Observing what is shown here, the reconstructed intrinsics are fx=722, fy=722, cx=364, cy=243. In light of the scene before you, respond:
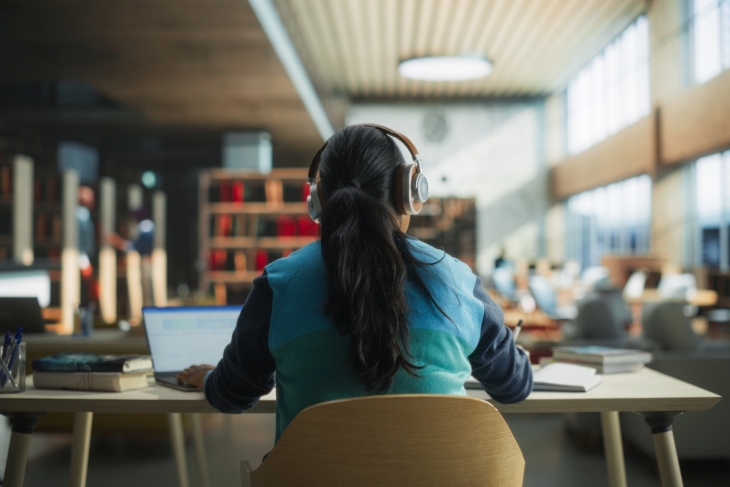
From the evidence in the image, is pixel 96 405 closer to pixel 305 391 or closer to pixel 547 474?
pixel 305 391

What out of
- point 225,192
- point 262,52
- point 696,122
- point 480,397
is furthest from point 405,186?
point 696,122

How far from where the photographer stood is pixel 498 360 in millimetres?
1375

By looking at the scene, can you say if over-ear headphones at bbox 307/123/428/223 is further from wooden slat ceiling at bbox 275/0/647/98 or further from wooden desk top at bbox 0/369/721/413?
wooden slat ceiling at bbox 275/0/647/98

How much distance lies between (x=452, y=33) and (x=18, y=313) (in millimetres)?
8529

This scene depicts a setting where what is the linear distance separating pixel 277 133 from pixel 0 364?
10397 millimetres

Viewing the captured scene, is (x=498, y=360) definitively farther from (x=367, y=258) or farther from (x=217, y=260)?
(x=217, y=260)

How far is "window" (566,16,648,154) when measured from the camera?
443 inches

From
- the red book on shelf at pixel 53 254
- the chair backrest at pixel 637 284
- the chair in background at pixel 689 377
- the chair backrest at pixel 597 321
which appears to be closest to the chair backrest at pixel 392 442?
the chair in background at pixel 689 377

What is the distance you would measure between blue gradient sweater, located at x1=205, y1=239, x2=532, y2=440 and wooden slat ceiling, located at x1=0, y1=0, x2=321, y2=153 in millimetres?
5147

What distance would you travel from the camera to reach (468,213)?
14047 mm

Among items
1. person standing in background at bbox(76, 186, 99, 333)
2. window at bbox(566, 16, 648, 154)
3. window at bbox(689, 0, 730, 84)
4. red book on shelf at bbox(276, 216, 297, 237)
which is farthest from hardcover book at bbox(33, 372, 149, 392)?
window at bbox(566, 16, 648, 154)

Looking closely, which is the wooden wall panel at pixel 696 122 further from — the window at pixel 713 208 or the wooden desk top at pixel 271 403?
the wooden desk top at pixel 271 403

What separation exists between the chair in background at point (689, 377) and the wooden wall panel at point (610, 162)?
281 inches

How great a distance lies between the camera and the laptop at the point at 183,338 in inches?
72.1
